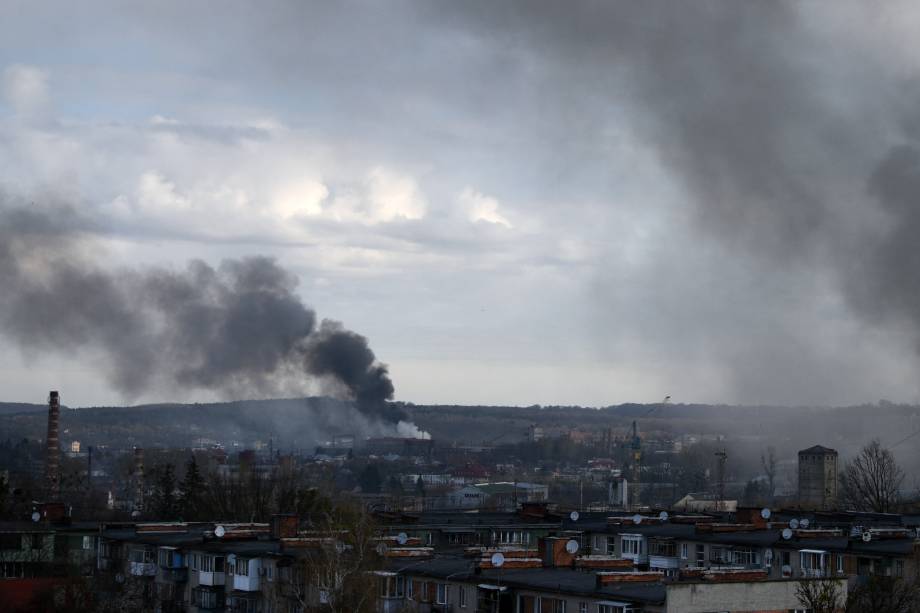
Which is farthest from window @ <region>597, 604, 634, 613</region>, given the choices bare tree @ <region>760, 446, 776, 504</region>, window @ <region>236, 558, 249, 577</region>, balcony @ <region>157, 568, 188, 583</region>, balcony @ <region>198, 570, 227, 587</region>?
bare tree @ <region>760, 446, 776, 504</region>

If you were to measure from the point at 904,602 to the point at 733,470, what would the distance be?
15881cm

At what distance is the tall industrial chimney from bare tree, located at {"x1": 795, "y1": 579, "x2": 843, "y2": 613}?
242ft

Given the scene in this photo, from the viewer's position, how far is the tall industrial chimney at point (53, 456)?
324ft

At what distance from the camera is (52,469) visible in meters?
102

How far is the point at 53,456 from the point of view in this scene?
4094 inches

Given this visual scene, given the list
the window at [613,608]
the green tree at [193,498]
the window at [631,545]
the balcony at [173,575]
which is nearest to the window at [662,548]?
the window at [631,545]

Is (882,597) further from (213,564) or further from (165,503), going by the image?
(165,503)

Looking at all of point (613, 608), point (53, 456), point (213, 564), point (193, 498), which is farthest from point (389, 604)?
point (53, 456)

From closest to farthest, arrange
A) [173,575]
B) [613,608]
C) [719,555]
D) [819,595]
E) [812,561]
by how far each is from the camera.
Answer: [613,608] → [819,595] → [812,561] → [173,575] → [719,555]

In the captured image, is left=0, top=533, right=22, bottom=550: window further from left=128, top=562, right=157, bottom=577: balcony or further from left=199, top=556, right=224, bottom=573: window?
left=199, top=556, right=224, bottom=573: window

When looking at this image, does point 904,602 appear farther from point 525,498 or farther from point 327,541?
point 525,498

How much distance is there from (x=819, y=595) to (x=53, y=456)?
3327 inches

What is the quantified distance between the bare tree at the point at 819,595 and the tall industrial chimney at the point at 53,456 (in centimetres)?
7369

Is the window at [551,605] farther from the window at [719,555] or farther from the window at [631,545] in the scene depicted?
the window at [631,545]
